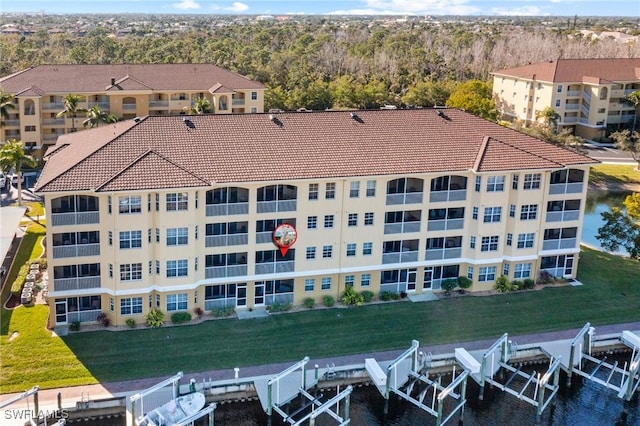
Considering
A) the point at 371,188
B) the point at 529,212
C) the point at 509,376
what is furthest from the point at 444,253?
the point at 509,376

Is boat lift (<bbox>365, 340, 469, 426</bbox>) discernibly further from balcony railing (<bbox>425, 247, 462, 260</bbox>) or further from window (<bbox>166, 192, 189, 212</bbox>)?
window (<bbox>166, 192, 189, 212</bbox>)

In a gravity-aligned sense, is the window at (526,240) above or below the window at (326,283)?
above

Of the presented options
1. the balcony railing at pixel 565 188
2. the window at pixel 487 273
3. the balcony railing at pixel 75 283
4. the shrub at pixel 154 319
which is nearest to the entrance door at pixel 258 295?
the shrub at pixel 154 319

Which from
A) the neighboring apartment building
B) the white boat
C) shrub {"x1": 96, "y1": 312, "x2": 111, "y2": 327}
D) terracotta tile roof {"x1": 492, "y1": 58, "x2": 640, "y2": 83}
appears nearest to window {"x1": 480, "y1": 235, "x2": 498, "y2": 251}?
the white boat

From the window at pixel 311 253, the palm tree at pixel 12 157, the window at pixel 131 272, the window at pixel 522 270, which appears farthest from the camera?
the palm tree at pixel 12 157

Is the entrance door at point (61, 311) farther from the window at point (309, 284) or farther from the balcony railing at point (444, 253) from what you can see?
the balcony railing at point (444, 253)

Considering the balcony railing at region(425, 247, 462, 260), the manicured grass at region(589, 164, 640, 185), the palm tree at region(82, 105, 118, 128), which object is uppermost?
the palm tree at region(82, 105, 118, 128)

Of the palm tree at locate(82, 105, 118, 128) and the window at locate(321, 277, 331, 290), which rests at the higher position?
the palm tree at locate(82, 105, 118, 128)
